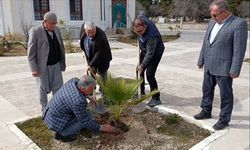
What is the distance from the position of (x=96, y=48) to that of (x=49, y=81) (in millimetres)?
993

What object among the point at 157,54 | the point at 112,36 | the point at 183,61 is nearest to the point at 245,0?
the point at 112,36

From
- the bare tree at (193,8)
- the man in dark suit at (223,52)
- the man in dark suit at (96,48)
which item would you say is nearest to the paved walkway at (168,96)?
the man in dark suit at (223,52)

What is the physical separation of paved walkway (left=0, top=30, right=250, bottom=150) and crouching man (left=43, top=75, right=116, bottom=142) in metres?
0.45

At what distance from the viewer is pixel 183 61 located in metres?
10.9

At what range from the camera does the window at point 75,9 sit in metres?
19.8

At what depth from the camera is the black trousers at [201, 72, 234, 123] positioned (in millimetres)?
4109

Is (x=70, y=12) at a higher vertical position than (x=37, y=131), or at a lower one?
higher

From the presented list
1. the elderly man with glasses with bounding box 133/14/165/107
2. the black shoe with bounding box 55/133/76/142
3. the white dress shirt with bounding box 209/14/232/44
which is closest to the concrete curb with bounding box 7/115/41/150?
the black shoe with bounding box 55/133/76/142

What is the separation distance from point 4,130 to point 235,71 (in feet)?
11.2

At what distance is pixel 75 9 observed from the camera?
1995 cm

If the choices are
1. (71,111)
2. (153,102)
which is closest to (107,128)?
(71,111)

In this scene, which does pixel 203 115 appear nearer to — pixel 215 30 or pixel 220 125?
pixel 220 125

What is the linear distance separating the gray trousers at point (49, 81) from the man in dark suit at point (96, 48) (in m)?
0.66

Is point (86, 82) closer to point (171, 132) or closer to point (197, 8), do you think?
point (171, 132)
